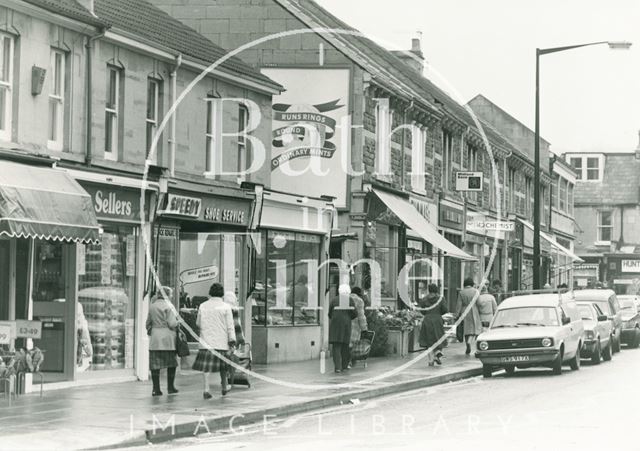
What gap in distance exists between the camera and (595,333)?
2888 cm

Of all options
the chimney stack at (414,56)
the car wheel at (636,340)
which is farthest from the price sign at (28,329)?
the chimney stack at (414,56)

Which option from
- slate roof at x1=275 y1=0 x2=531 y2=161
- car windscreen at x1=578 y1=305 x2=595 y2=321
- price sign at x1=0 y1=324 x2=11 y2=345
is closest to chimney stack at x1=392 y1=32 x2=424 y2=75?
slate roof at x1=275 y1=0 x2=531 y2=161

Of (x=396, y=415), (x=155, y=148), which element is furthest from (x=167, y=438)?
(x=155, y=148)

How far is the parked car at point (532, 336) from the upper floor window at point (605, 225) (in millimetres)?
57638

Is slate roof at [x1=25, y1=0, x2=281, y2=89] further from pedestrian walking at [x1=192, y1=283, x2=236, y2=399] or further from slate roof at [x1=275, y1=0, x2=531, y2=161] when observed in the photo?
slate roof at [x1=275, y1=0, x2=531, y2=161]

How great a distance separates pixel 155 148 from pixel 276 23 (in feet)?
33.9

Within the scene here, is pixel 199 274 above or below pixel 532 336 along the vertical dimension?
above

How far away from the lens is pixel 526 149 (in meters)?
63.6

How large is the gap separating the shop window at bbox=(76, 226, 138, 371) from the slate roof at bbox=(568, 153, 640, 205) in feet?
214

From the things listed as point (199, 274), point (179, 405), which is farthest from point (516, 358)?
point (179, 405)

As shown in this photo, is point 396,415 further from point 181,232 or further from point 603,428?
point 181,232

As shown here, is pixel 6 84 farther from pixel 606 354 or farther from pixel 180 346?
pixel 606 354

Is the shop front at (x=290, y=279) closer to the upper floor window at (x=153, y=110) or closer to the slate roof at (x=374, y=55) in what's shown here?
the upper floor window at (x=153, y=110)

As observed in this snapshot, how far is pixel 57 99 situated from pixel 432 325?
10542 mm
